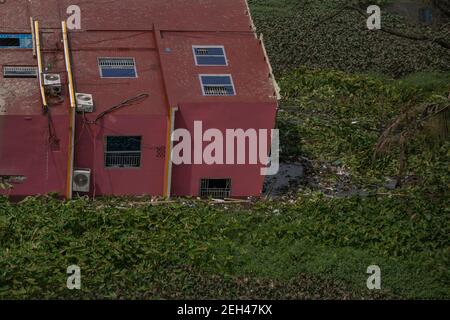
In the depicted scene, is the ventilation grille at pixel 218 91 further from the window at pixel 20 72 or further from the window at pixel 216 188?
the window at pixel 20 72

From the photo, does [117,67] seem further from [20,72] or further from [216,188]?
[216,188]

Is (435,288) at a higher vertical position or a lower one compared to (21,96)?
lower

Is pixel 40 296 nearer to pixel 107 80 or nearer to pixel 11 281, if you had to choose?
pixel 11 281

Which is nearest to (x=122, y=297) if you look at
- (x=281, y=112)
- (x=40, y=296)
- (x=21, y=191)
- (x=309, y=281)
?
(x=40, y=296)

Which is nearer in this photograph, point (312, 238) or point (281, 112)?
point (312, 238)

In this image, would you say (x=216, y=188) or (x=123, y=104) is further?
(x=216, y=188)

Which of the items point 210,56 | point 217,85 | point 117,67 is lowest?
point 217,85

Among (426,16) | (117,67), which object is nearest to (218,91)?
(117,67)

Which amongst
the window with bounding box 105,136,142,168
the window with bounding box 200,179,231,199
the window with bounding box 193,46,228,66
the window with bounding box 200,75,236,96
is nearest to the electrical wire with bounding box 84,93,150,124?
the window with bounding box 105,136,142,168
